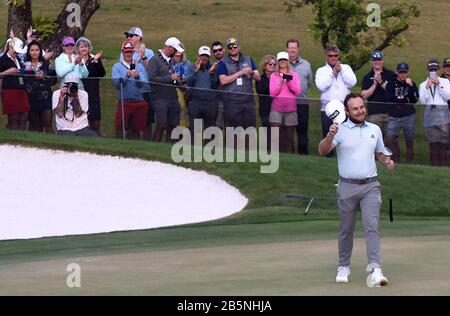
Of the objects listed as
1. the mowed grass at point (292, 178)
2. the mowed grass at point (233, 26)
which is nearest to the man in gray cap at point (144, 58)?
the mowed grass at point (292, 178)

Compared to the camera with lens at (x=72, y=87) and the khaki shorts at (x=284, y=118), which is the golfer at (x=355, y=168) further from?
the camera with lens at (x=72, y=87)

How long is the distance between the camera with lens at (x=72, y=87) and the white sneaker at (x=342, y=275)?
1103 centimetres

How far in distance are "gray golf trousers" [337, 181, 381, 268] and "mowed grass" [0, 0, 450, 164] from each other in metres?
25.2

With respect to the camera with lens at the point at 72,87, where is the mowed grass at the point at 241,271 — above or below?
below

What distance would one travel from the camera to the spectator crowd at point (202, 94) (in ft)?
77.1

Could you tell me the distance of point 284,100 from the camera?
77.5 ft

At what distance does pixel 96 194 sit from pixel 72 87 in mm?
1884

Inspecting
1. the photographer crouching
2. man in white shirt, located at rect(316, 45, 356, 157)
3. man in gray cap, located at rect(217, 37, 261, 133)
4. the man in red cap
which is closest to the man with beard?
the man in red cap

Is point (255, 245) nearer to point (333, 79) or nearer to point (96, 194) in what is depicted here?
point (96, 194)

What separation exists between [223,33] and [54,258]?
30328 mm

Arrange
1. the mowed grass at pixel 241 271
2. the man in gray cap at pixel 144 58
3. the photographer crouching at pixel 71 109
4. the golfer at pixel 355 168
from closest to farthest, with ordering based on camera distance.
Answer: the mowed grass at pixel 241 271 → the golfer at pixel 355 168 → the photographer crouching at pixel 71 109 → the man in gray cap at pixel 144 58

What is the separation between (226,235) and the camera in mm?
17750

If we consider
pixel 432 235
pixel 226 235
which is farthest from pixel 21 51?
pixel 432 235

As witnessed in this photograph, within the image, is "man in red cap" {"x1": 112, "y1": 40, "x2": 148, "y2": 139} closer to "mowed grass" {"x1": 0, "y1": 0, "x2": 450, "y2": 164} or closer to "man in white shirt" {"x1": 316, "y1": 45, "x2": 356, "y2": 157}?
"man in white shirt" {"x1": 316, "y1": 45, "x2": 356, "y2": 157}
